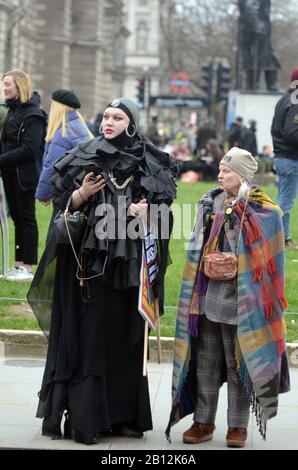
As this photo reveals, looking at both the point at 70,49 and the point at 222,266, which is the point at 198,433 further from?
the point at 70,49

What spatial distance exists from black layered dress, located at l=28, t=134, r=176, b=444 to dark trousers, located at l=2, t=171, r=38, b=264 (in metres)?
4.64

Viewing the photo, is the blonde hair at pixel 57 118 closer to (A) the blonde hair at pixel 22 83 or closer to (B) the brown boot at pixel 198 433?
(A) the blonde hair at pixel 22 83

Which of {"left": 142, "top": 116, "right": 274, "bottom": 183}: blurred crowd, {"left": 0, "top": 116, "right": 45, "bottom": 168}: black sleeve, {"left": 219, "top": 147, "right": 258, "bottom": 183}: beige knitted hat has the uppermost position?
{"left": 219, "top": 147, "right": 258, "bottom": 183}: beige knitted hat

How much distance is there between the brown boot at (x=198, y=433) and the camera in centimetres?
750

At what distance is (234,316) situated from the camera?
7270 millimetres

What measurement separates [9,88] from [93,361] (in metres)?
4.87

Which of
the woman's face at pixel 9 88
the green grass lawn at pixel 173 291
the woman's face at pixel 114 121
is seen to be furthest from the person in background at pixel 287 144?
the woman's face at pixel 114 121

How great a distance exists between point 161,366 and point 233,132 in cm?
1838

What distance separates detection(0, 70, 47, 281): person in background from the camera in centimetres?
1174

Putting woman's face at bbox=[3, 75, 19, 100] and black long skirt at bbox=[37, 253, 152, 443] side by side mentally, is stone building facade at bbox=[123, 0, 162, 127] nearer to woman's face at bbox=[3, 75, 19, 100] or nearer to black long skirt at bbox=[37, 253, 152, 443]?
woman's face at bbox=[3, 75, 19, 100]

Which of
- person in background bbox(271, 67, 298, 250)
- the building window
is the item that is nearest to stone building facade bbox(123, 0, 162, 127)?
the building window

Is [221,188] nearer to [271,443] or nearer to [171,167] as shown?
[171,167]

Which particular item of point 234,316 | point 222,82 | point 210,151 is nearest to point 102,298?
point 234,316

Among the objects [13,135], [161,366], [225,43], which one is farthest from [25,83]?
[225,43]
